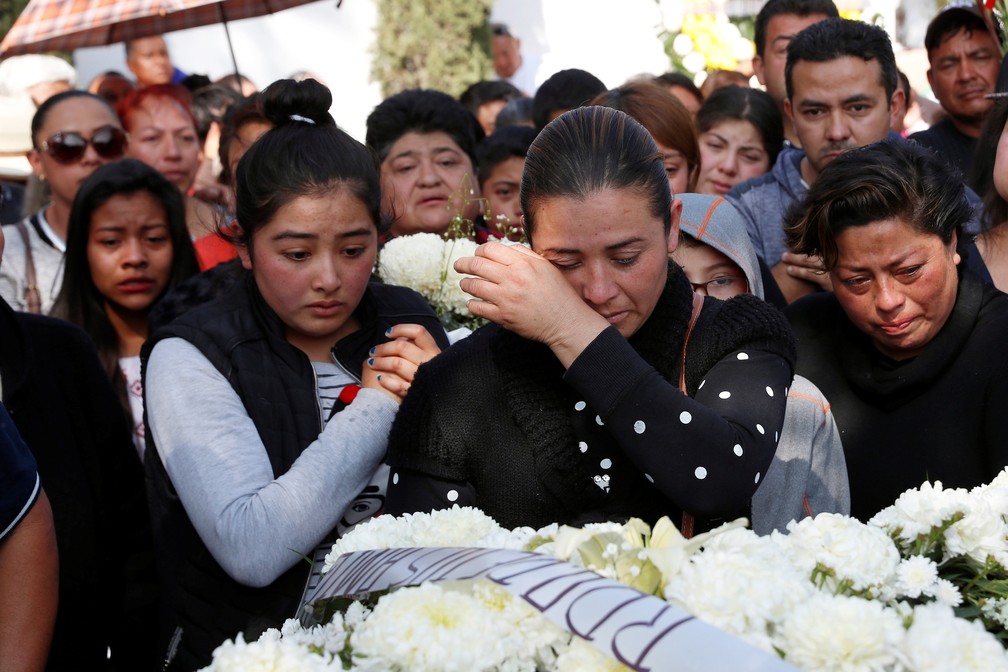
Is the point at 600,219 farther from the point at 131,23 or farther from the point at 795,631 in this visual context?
the point at 131,23

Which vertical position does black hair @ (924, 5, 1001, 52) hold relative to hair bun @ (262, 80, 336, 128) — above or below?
below

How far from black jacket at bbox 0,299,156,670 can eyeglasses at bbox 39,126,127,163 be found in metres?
2.40

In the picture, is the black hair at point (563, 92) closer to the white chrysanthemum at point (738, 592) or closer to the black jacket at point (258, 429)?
the black jacket at point (258, 429)

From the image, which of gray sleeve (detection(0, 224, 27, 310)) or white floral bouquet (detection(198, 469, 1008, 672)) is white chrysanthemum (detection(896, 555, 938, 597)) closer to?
white floral bouquet (detection(198, 469, 1008, 672))

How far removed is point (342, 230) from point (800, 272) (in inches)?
65.1

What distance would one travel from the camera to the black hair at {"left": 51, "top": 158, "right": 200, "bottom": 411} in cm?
406

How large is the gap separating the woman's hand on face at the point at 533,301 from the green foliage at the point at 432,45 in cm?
1493

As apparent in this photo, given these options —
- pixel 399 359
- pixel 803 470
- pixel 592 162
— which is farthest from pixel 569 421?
pixel 803 470

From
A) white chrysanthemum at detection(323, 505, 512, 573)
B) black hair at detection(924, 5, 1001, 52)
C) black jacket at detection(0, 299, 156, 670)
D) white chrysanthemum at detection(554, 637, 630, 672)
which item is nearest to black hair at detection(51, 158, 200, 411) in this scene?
black jacket at detection(0, 299, 156, 670)

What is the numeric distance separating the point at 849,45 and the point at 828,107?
25 cm

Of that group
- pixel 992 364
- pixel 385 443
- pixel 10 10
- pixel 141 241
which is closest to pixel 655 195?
pixel 385 443

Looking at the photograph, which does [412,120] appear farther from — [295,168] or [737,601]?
[737,601]

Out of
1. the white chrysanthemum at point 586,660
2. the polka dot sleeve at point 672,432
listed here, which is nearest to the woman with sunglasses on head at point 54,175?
the polka dot sleeve at point 672,432

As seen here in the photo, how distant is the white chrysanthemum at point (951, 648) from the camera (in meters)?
1.33
